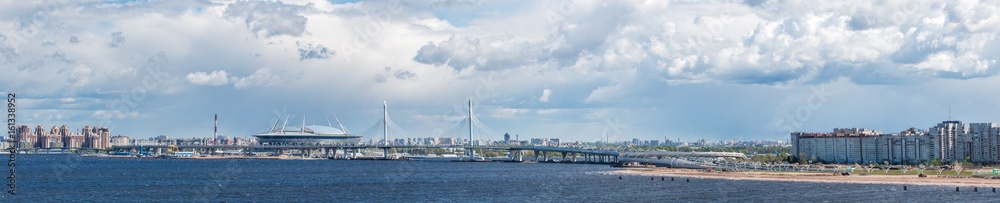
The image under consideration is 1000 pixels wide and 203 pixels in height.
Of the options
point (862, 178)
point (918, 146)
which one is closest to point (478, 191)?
point (862, 178)

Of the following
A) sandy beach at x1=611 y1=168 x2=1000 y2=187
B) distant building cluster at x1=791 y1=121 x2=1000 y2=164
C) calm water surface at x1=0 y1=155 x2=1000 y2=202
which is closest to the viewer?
calm water surface at x1=0 y1=155 x2=1000 y2=202

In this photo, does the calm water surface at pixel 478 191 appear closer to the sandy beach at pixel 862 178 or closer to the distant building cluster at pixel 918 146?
the sandy beach at pixel 862 178

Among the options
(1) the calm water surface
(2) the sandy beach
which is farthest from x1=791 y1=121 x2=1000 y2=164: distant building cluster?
(1) the calm water surface

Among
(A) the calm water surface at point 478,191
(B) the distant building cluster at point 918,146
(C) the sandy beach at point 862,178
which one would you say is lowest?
(A) the calm water surface at point 478,191

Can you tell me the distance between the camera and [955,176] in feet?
355

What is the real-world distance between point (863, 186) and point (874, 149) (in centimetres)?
7903

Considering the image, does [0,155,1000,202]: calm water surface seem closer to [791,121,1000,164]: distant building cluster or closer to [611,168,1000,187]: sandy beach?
[611,168,1000,187]: sandy beach

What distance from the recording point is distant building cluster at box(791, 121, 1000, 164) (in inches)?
5851

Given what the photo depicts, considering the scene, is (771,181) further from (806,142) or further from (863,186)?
(806,142)

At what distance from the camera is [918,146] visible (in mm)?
158125

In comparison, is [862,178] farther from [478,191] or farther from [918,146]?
[918,146]

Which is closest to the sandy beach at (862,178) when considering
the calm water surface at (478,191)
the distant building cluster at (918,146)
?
the calm water surface at (478,191)

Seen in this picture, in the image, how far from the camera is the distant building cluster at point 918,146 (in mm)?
148625

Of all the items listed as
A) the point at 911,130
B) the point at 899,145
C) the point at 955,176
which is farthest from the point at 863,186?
the point at 911,130
